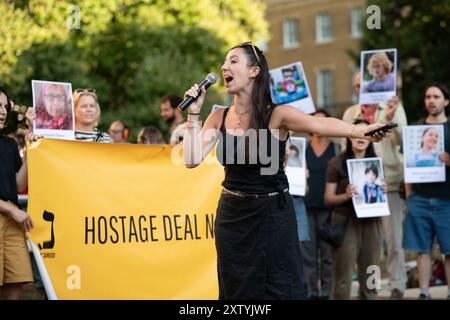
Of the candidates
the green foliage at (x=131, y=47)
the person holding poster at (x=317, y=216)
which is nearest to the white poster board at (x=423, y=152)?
the person holding poster at (x=317, y=216)

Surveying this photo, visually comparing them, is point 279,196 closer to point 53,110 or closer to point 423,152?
point 53,110

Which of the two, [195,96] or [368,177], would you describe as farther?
[368,177]

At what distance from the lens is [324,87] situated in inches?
2007

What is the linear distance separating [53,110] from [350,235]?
3.42 metres

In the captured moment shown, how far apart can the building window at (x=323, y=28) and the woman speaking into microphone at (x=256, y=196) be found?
44538mm

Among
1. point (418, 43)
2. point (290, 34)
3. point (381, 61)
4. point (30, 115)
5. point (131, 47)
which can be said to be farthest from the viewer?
point (290, 34)

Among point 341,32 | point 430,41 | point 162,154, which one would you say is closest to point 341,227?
point 162,154

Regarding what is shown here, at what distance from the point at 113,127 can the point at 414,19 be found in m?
23.5

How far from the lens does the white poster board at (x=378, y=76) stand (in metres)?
10.2

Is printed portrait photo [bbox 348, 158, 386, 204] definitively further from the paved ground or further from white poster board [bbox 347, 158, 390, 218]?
the paved ground

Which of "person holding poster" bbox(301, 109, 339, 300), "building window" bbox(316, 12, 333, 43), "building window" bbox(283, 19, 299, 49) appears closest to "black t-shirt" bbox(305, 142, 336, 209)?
"person holding poster" bbox(301, 109, 339, 300)

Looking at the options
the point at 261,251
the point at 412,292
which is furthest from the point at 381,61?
the point at 261,251

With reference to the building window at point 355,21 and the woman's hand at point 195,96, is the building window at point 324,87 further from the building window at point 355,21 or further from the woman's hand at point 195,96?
the woman's hand at point 195,96

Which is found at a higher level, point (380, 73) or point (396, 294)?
point (380, 73)
